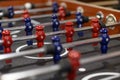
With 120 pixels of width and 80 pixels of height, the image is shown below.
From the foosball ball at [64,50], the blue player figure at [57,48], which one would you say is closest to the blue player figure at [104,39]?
the foosball ball at [64,50]

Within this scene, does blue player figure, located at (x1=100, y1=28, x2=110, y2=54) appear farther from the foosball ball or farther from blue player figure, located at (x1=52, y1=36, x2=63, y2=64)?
blue player figure, located at (x1=52, y1=36, x2=63, y2=64)

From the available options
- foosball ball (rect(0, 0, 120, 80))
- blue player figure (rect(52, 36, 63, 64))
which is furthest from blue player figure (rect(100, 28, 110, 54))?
blue player figure (rect(52, 36, 63, 64))

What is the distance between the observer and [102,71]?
2.77 feet

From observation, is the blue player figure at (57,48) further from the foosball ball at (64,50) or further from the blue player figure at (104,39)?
the blue player figure at (104,39)

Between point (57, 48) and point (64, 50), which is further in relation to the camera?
point (64, 50)

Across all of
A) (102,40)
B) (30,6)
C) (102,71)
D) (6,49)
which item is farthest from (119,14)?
(30,6)

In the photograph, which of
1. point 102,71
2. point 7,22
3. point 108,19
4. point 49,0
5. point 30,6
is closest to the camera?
point 102,71

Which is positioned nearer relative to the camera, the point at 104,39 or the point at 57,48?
the point at 57,48

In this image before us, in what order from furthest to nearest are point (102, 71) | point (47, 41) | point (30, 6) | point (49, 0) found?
1. point (49, 0)
2. point (30, 6)
3. point (47, 41)
4. point (102, 71)

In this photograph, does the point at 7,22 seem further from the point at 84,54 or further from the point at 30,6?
the point at 84,54

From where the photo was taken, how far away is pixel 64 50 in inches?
40.2

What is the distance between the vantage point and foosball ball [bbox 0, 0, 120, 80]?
25.5 inches

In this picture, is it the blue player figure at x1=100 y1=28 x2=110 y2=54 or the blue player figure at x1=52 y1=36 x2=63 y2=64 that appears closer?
the blue player figure at x1=52 y1=36 x2=63 y2=64

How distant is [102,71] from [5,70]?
34 centimetres
